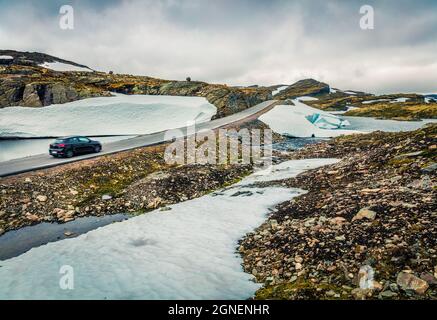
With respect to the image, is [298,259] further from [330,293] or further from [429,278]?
[429,278]

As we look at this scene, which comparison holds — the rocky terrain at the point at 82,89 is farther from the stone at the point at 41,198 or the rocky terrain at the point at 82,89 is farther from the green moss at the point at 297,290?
the green moss at the point at 297,290

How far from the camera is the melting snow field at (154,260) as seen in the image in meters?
7.70

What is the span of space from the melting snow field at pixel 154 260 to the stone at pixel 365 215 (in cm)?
380

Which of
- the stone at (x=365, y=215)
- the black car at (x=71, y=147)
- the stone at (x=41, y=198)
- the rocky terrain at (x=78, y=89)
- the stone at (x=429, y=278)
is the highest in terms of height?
the rocky terrain at (x=78, y=89)

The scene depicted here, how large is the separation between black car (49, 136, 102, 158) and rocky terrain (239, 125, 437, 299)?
62.3 ft

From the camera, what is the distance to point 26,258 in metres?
10.4

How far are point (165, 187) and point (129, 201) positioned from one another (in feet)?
7.84

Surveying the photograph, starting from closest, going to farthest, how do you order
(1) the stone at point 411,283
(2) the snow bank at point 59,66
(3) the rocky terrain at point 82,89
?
1. (1) the stone at point 411,283
2. (3) the rocky terrain at point 82,89
3. (2) the snow bank at point 59,66

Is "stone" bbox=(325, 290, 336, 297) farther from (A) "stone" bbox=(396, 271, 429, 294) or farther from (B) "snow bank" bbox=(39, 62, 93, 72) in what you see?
(B) "snow bank" bbox=(39, 62, 93, 72)

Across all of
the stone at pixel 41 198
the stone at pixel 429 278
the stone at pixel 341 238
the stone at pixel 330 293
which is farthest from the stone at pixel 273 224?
the stone at pixel 41 198

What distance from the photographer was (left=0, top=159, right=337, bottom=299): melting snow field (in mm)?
7699

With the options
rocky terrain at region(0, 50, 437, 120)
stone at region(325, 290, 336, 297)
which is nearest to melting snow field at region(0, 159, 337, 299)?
stone at region(325, 290, 336, 297)

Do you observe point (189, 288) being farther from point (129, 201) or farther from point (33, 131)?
point (33, 131)
